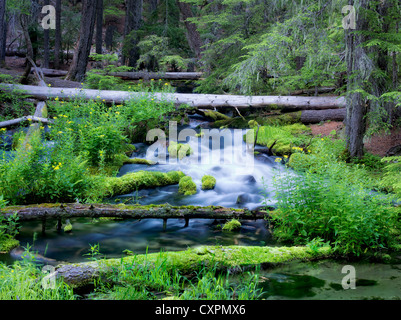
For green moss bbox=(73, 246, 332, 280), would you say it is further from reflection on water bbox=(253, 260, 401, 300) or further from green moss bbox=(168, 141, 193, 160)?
green moss bbox=(168, 141, 193, 160)

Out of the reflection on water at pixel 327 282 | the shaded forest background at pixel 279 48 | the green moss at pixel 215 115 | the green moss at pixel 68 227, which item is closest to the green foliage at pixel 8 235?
the green moss at pixel 68 227

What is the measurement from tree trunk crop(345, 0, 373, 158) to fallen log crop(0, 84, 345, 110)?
13.8ft

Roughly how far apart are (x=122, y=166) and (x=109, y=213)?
13.4 ft

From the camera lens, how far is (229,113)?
16.0m

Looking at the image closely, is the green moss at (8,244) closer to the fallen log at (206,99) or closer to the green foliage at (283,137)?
the green foliage at (283,137)

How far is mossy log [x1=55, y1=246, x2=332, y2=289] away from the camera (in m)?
3.86

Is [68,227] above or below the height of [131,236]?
above

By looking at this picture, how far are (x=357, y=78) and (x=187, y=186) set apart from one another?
5.35 meters

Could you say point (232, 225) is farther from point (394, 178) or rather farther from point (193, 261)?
point (394, 178)

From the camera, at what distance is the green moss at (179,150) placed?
1089 cm

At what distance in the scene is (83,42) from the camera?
16703 mm

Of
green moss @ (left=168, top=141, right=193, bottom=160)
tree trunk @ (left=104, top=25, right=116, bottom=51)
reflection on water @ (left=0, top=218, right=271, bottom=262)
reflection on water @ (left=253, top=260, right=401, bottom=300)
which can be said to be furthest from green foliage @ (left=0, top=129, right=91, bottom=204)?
tree trunk @ (left=104, top=25, right=116, bottom=51)

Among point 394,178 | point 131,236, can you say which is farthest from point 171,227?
point 394,178
